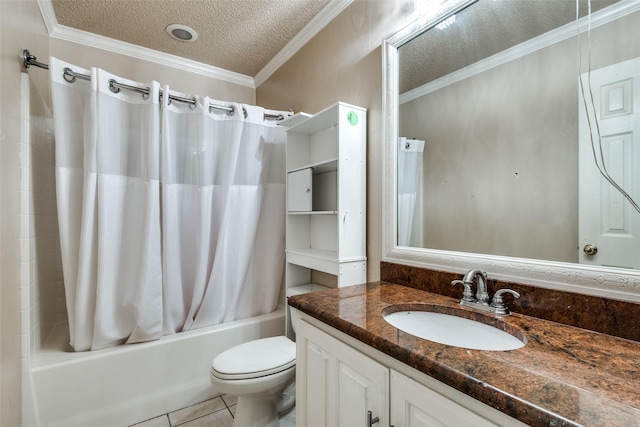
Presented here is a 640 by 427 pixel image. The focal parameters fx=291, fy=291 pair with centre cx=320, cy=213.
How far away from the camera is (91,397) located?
4.92ft

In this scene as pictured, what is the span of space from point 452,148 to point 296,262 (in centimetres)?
109

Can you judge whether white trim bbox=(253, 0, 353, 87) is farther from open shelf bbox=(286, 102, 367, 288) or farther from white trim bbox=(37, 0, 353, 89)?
open shelf bbox=(286, 102, 367, 288)

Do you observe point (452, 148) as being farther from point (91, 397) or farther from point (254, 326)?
point (91, 397)

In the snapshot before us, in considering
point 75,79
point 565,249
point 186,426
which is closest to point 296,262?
point 186,426

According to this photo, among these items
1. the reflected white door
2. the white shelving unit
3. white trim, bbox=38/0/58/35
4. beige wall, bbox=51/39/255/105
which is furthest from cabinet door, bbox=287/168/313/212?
white trim, bbox=38/0/58/35

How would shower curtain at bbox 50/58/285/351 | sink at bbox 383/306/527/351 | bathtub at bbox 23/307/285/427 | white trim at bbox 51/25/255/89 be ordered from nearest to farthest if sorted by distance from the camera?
sink at bbox 383/306/527/351
bathtub at bbox 23/307/285/427
shower curtain at bbox 50/58/285/351
white trim at bbox 51/25/255/89

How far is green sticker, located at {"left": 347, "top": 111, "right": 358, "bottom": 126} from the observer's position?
149cm

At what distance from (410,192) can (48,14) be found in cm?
247

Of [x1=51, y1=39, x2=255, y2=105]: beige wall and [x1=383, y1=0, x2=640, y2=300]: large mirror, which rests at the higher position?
[x1=51, y1=39, x2=255, y2=105]: beige wall

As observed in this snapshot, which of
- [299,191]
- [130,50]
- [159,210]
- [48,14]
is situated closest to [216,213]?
[159,210]

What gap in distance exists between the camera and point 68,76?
153 centimetres

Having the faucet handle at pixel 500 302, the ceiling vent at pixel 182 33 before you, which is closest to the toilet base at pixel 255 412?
the faucet handle at pixel 500 302

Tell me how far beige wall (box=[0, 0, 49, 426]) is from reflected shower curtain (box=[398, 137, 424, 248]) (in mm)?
1626

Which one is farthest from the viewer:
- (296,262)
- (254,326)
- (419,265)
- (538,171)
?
(254,326)
